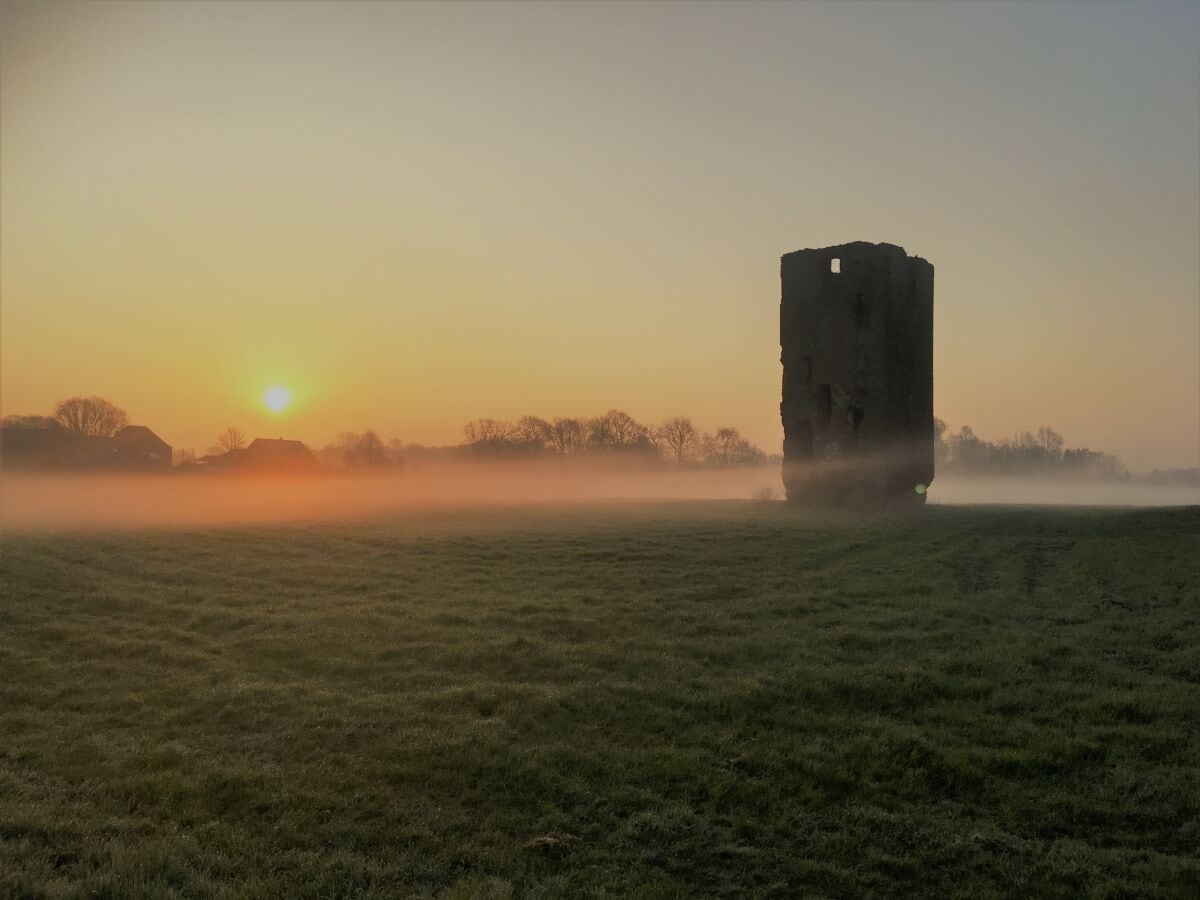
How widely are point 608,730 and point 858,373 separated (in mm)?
26272

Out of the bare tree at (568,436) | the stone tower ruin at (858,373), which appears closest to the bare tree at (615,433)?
the bare tree at (568,436)

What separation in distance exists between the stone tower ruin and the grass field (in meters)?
14.3

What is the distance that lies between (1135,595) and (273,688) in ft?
49.1

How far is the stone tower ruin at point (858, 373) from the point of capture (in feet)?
107

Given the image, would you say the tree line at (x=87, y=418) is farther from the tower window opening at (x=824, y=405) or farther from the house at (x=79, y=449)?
the tower window opening at (x=824, y=405)

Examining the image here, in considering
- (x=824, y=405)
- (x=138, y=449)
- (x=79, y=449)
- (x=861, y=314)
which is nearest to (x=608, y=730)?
(x=824, y=405)

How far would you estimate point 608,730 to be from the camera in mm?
9586

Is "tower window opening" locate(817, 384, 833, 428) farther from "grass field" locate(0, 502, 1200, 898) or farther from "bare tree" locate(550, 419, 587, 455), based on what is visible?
"bare tree" locate(550, 419, 587, 455)

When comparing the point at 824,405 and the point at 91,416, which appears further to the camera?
the point at 91,416

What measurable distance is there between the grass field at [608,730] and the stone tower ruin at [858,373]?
14.3 meters

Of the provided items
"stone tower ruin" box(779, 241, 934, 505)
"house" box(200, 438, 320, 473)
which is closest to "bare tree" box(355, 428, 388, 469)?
"house" box(200, 438, 320, 473)

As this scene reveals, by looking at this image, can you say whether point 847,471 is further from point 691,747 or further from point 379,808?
point 379,808

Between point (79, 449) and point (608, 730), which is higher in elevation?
point (79, 449)

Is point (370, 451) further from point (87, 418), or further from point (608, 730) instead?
point (608, 730)
